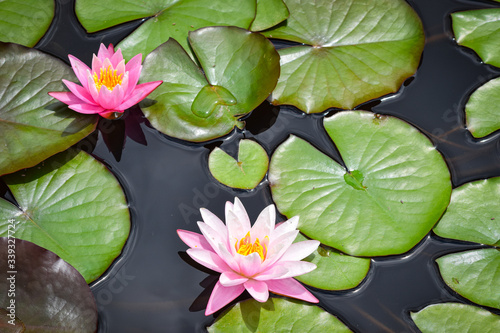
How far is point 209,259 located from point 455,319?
1.32 metres

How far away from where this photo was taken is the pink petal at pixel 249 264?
77.5 inches

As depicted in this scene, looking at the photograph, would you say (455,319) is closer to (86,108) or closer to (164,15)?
(86,108)

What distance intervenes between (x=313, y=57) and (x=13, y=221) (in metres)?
2.19

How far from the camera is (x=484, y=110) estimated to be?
2822 mm

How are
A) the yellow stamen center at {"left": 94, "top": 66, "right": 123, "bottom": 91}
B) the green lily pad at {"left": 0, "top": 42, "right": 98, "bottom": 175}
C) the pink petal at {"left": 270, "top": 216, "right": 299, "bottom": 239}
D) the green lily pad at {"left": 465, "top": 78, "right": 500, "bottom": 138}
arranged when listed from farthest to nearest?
the green lily pad at {"left": 465, "top": 78, "right": 500, "bottom": 138} < the yellow stamen center at {"left": 94, "top": 66, "right": 123, "bottom": 91} < the green lily pad at {"left": 0, "top": 42, "right": 98, "bottom": 175} < the pink petal at {"left": 270, "top": 216, "right": 299, "bottom": 239}

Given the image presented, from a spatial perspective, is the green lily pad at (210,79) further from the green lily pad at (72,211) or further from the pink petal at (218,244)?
the pink petal at (218,244)

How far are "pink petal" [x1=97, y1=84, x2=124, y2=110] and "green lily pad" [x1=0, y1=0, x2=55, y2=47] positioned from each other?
904mm

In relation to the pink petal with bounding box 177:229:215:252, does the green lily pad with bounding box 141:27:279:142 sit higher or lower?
higher

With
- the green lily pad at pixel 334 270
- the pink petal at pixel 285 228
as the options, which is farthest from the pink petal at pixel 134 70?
the green lily pad at pixel 334 270

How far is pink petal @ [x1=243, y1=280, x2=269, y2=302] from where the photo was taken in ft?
6.72

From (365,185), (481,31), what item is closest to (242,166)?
(365,185)

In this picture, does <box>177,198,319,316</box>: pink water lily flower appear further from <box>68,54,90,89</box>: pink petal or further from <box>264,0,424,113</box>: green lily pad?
<box>68,54,90,89</box>: pink petal

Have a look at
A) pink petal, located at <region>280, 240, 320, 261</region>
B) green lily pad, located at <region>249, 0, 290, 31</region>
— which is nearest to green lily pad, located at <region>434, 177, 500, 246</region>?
pink petal, located at <region>280, 240, 320, 261</region>

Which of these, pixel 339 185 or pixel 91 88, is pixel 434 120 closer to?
pixel 339 185
